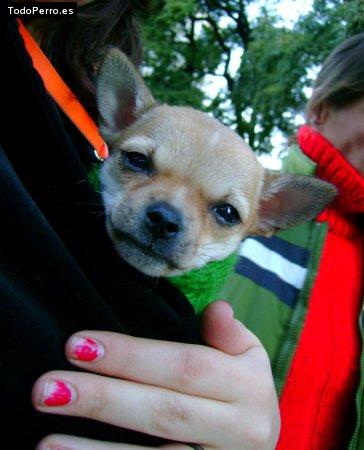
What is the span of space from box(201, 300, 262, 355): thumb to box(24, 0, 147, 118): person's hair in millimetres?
1017

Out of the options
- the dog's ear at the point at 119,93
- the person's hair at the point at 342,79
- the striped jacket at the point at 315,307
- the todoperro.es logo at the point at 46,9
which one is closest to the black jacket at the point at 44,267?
the todoperro.es logo at the point at 46,9

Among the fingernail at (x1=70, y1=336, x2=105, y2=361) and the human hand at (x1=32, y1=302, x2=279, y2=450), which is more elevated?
the fingernail at (x1=70, y1=336, x2=105, y2=361)

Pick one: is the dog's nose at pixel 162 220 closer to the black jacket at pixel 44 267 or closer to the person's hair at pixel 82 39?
the black jacket at pixel 44 267

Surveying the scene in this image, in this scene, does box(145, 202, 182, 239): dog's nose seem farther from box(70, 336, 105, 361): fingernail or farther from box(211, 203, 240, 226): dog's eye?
box(70, 336, 105, 361): fingernail

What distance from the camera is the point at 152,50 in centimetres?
1138

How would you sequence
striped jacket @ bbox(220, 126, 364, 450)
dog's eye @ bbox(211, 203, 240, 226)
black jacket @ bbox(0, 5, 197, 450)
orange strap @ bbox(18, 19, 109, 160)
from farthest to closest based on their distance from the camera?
striped jacket @ bbox(220, 126, 364, 450)
dog's eye @ bbox(211, 203, 240, 226)
orange strap @ bbox(18, 19, 109, 160)
black jacket @ bbox(0, 5, 197, 450)

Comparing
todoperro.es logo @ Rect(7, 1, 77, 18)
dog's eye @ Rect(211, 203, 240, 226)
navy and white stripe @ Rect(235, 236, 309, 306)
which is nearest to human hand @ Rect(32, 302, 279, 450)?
dog's eye @ Rect(211, 203, 240, 226)

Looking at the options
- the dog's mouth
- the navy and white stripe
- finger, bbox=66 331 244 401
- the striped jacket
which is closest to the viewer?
finger, bbox=66 331 244 401

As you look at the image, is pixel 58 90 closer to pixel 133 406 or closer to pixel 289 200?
pixel 133 406

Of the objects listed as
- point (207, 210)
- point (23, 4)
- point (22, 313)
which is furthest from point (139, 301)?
point (23, 4)

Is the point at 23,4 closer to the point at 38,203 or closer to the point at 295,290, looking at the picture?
the point at 38,203

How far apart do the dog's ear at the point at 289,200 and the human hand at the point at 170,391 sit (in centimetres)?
87

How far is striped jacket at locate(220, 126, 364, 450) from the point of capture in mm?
1908

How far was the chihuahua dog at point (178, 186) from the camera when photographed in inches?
58.1
